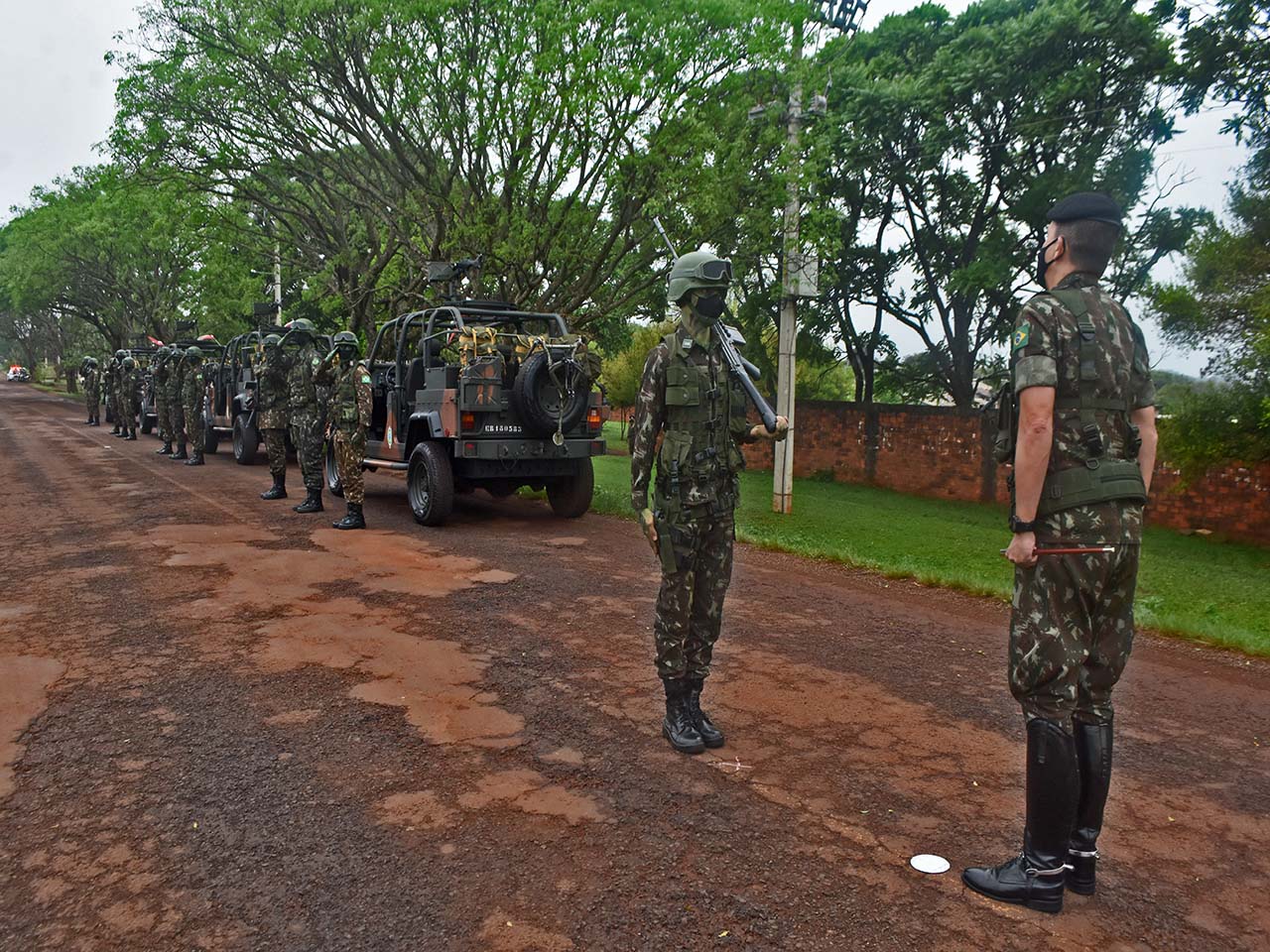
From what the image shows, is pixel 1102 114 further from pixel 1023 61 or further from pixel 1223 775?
pixel 1223 775

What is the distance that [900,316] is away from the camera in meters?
20.4

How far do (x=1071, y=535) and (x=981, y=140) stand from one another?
16.5 metres

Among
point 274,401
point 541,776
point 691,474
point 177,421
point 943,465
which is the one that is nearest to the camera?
point 541,776

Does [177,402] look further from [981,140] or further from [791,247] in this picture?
[981,140]

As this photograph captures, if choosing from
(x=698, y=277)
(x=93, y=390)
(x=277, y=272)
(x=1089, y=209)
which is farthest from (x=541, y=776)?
(x=93, y=390)

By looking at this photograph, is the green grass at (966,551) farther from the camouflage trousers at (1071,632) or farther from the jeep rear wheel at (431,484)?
the camouflage trousers at (1071,632)

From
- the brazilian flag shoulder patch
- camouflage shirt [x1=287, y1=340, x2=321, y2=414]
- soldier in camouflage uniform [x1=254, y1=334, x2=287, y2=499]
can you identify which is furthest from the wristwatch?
soldier in camouflage uniform [x1=254, y1=334, x2=287, y2=499]

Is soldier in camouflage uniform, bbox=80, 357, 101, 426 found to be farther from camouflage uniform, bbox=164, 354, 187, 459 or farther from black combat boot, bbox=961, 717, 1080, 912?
black combat boot, bbox=961, 717, 1080, 912

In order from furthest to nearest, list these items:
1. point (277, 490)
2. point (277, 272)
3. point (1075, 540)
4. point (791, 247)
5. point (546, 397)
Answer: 1. point (277, 272)
2. point (791, 247)
3. point (277, 490)
4. point (546, 397)
5. point (1075, 540)

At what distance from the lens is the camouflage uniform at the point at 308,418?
35.1 ft

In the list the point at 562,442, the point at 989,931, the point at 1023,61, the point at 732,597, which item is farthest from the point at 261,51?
the point at 989,931

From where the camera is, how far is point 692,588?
4.28 metres

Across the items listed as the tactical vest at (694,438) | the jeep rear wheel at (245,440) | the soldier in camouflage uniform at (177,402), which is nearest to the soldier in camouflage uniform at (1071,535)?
the tactical vest at (694,438)

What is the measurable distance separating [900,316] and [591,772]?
1797 centimetres
